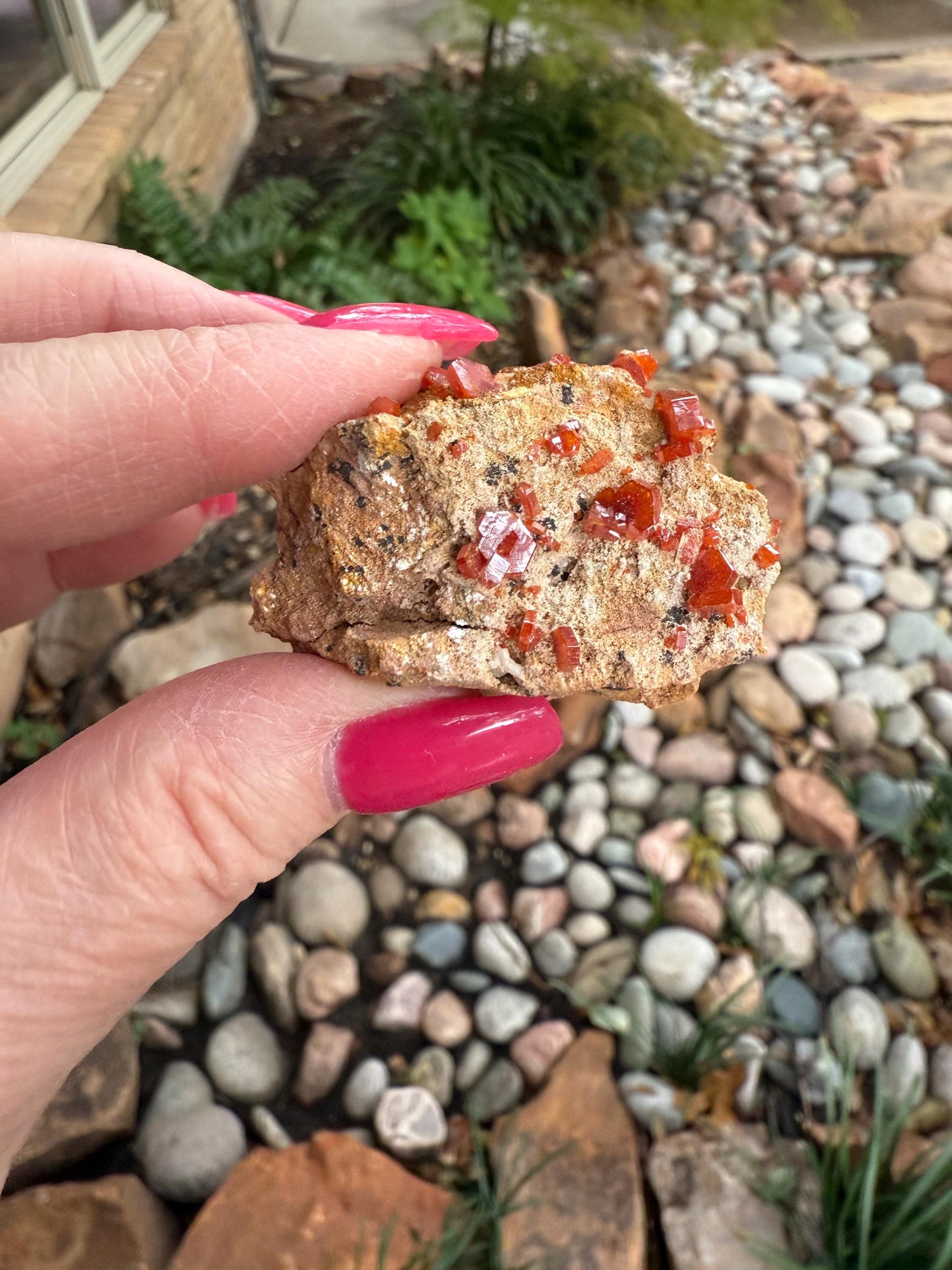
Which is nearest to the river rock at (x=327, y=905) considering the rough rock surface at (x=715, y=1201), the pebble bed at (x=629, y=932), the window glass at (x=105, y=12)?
the pebble bed at (x=629, y=932)

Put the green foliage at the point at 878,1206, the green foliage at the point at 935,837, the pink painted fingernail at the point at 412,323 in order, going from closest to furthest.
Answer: the pink painted fingernail at the point at 412,323 → the green foliage at the point at 878,1206 → the green foliage at the point at 935,837

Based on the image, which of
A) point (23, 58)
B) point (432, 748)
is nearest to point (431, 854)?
point (432, 748)

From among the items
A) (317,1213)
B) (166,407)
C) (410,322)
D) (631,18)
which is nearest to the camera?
(166,407)

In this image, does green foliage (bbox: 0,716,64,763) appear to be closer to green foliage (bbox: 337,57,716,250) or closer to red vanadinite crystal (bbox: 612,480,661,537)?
red vanadinite crystal (bbox: 612,480,661,537)

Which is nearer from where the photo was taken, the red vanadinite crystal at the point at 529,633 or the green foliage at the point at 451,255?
the red vanadinite crystal at the point at 529,633

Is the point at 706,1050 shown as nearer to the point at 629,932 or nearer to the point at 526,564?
the point at 629,932

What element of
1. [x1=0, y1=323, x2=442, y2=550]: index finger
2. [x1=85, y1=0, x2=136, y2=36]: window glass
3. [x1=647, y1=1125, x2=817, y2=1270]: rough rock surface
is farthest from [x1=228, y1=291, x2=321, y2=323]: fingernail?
[x1=85, y1=0, x2=136, y2=36]: window glass

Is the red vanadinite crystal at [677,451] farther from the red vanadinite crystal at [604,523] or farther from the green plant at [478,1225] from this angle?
the green plant at [478,1225]
